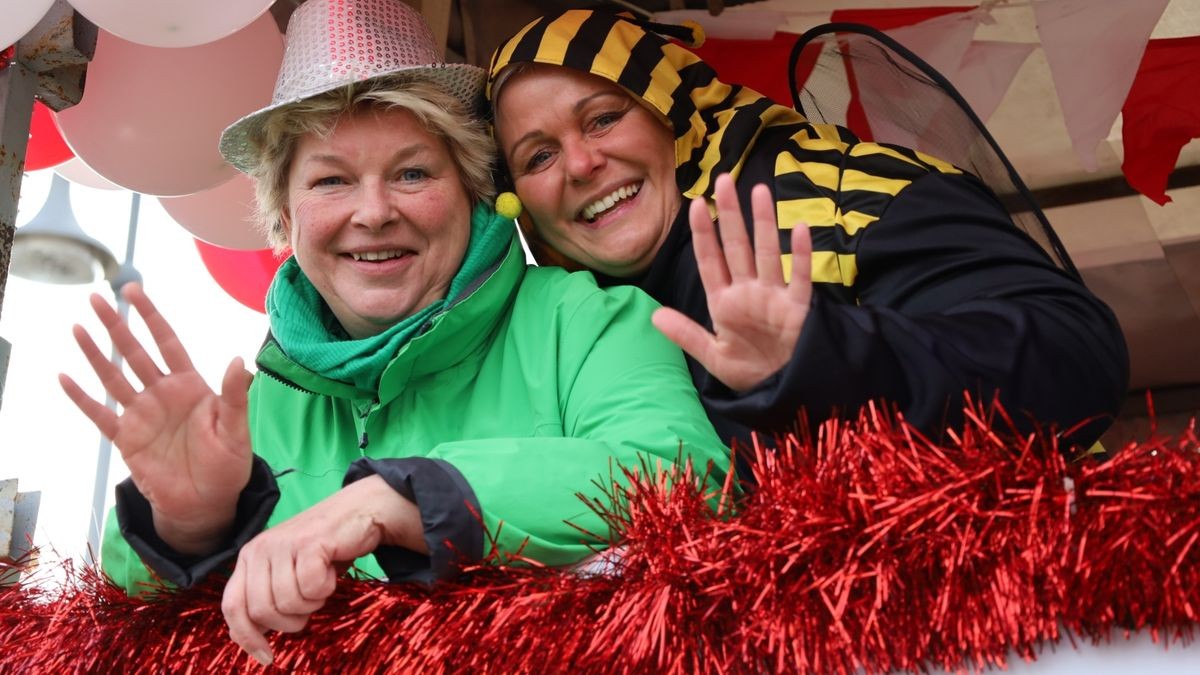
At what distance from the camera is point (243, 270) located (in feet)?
10.9

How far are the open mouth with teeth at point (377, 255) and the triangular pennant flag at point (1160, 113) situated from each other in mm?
1723

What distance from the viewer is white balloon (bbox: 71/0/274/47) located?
1718 mm

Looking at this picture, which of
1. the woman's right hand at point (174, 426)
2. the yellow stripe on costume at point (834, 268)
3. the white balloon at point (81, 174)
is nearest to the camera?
the woman's right hand at point (174, 426)

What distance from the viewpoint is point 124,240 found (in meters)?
6.06

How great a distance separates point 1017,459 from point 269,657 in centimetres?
71

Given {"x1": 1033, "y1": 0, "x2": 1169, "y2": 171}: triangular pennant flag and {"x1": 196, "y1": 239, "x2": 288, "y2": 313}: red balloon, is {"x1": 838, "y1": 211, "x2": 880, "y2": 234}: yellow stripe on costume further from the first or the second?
{"x1": 196, "y1": 239, "x2": 288, "y2": 313}: red balloon

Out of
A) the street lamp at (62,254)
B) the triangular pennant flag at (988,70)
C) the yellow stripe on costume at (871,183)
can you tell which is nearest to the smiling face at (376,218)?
the yellow stripe on costume at (871,183)

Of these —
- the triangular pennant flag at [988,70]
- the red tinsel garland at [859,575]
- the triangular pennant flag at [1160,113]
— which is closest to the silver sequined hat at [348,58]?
the red tinsel garland at [859,575]

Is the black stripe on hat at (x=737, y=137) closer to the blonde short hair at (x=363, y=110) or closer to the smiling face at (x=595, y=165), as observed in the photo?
the smiling face at (x=595, y=165)

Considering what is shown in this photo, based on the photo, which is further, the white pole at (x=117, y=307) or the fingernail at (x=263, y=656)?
the white pole at (x=117, y=307)

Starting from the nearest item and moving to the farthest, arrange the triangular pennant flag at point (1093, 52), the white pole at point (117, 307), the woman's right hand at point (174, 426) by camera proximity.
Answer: the woman's right hand at point (174, 426)
the triangular pennant flag at point (1093, 52)
the white pole at point (117, 307)

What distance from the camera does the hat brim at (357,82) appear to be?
1900mm

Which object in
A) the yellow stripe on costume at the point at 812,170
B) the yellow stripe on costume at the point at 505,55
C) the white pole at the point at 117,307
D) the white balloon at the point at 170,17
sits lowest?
A: the white pole at the point at 117,307

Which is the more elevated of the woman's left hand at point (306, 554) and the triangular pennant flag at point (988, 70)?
the triangular pennant flag at point (988, 70)
